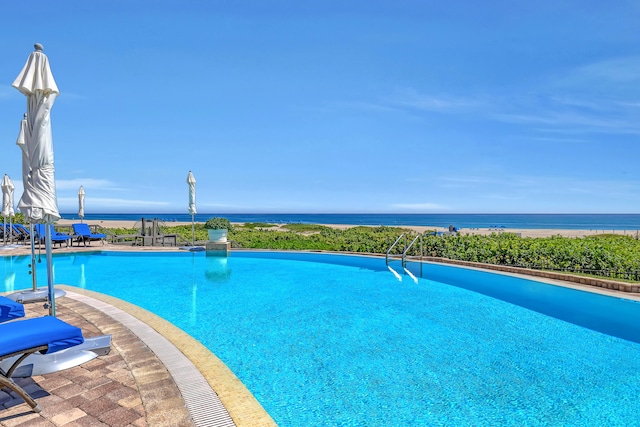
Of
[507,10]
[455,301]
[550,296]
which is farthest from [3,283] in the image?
[507,10]

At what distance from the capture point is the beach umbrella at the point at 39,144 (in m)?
4.37

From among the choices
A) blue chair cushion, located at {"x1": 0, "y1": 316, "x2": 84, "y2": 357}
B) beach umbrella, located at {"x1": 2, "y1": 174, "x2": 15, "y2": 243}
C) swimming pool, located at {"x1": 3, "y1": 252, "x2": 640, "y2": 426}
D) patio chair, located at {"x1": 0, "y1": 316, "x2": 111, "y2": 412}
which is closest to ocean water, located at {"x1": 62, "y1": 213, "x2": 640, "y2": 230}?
beach umbrella, located at {"x1": 2, "y1": 174, "x2": 15, "y2": 243}

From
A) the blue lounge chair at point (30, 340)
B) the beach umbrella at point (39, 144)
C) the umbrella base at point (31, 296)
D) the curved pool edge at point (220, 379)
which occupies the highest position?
the beach umbrella at point (39, 144)

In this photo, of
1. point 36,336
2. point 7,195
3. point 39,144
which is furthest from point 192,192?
point 36,336

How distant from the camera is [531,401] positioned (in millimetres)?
3744

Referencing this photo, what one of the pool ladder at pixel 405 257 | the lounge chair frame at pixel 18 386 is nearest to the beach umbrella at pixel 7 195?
the pool ladder at pixel 405 257

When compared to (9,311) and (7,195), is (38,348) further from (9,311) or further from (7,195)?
Result: (7,195)

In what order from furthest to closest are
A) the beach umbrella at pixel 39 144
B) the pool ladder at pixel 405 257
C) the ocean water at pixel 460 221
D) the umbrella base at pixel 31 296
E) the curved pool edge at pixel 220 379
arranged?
the ocean water at pixel 460 221, the pool ladder at pixel 405 257, the umbrella base at pixel 31 296, the beach umbrella at pixel 39 144, the curved pool edge at pixel 220 379

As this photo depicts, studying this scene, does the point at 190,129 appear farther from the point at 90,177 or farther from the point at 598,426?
the point at 598,426

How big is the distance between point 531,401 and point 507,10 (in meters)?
13.6

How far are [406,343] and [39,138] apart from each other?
5671 millimetres

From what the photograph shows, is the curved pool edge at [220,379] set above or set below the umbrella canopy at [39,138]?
below

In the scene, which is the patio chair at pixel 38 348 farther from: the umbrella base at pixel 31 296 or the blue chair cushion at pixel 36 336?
the umbrella base at pixel 31 296

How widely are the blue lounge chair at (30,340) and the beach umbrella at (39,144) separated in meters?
1.50
